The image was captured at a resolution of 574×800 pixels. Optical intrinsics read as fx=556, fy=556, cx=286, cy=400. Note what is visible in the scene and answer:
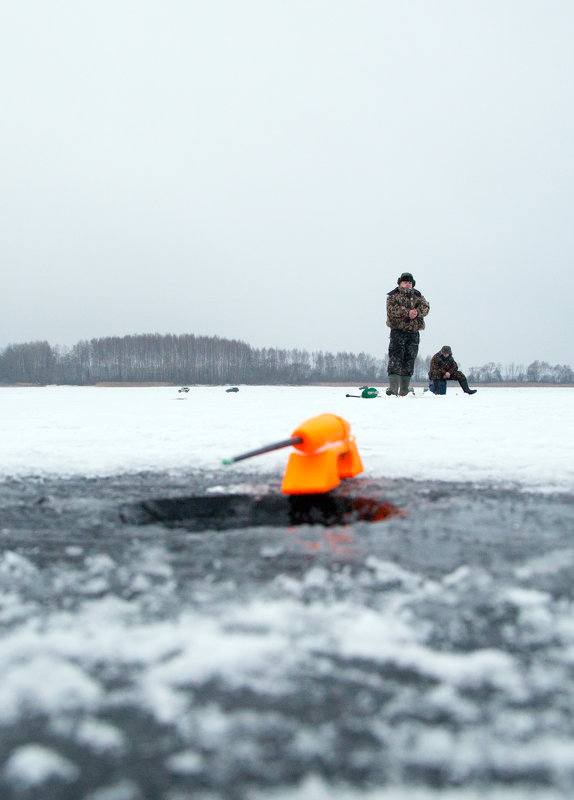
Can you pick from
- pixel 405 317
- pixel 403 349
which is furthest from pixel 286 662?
pixel 403 349

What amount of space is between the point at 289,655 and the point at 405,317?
858 cm

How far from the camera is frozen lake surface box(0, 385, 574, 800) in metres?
0.66

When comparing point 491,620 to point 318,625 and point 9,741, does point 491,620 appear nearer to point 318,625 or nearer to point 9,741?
point 318,625

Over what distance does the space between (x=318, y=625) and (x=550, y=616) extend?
437 mm

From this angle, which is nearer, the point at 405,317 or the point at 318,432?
the point at 318,432

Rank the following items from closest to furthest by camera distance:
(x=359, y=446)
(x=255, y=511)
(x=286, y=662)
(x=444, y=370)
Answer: (x=286, y=662) → (x=255, y=511) → (x=359, y=446) → (x=444, y=370)

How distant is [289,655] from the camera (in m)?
0.92

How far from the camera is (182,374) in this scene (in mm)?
72438

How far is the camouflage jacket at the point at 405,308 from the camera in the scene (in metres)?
9.05

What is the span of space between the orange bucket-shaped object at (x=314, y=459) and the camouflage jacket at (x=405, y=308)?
7.24m

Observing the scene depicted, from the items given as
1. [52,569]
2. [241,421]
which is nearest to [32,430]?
[241,421]

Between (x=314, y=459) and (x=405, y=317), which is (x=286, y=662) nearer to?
(x=314, y=459)

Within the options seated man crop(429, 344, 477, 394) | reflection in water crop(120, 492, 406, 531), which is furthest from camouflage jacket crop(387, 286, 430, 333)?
reflection in water crop(120, 492, 406, 531)

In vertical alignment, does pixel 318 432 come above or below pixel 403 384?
below
